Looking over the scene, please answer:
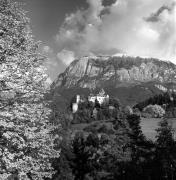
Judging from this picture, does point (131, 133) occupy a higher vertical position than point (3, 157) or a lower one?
higher

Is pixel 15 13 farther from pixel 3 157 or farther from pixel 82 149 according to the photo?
pixel 82 149

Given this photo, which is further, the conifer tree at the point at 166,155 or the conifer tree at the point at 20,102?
the conifer tree at the point at 166,155

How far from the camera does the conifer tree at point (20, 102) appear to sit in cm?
1550

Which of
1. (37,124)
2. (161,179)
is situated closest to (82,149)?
(161,179)

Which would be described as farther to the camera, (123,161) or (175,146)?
(123,161)

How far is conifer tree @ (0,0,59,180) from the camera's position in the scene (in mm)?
15499

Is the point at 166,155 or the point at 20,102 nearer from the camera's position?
the point at 20,102

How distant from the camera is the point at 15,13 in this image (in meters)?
18.1

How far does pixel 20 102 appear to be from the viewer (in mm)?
16500

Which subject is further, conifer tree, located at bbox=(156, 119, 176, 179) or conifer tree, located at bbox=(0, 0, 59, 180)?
conifer tree, located at bbox=(156, 119, 176, 179)

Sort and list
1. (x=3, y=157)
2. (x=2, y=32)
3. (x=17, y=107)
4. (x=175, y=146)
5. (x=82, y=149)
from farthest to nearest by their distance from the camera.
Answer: (x=82, y=149) → (x=175, y=146) → (x=2, y=32) → (x=17, y=107) → (x=3, y=157)

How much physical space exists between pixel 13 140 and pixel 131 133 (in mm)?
62175

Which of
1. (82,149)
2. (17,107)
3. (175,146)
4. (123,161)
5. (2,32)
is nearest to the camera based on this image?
(17,107)

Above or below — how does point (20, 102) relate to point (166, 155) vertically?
above
